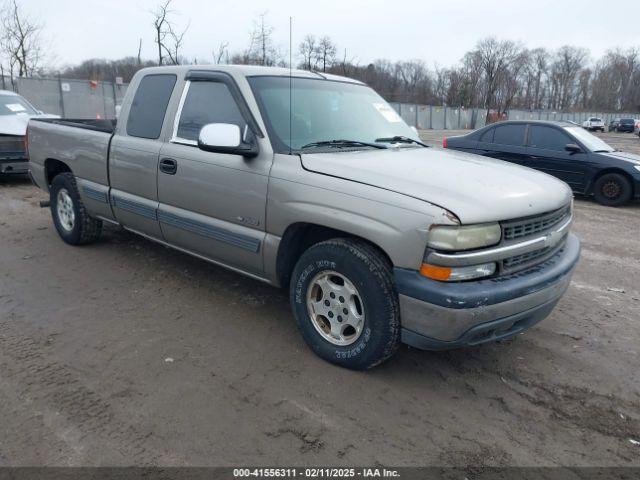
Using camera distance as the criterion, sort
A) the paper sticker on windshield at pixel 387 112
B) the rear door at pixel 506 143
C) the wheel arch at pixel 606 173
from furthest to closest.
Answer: the rear door at pixel 506 143
the wheel arch at pixel 606 173
the paper sticker on windshield at pixel 387 112

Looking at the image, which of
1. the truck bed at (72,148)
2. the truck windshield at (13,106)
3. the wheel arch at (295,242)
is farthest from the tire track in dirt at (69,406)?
the truck windshield at (13,106)

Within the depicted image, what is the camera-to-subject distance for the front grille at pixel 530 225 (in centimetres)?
294

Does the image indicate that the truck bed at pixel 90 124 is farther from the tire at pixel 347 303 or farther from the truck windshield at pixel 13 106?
the truck windshield at pixel 13 106

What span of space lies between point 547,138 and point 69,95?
1914cm

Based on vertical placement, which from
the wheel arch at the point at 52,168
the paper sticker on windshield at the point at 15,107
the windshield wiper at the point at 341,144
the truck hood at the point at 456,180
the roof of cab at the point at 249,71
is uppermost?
the roof of cab at the point at 249,71

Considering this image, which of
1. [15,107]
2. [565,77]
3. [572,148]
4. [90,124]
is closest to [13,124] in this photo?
[15,107]

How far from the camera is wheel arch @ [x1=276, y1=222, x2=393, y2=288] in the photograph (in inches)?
134

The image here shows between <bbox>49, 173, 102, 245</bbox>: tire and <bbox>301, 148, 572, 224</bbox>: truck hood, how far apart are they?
10.8ft

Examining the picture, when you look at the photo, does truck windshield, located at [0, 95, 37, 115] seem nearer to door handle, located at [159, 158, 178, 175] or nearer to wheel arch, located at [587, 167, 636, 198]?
door handle, located at [159, 158, 178, 175]

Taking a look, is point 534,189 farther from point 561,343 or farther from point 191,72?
point 191,72

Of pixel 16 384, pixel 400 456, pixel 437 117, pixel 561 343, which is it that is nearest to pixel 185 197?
pixel 16 384

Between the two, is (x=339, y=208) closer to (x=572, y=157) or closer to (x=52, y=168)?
(x=52, y=168)

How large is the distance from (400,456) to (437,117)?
→ 167 feet

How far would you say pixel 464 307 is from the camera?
Result: 2.74m
